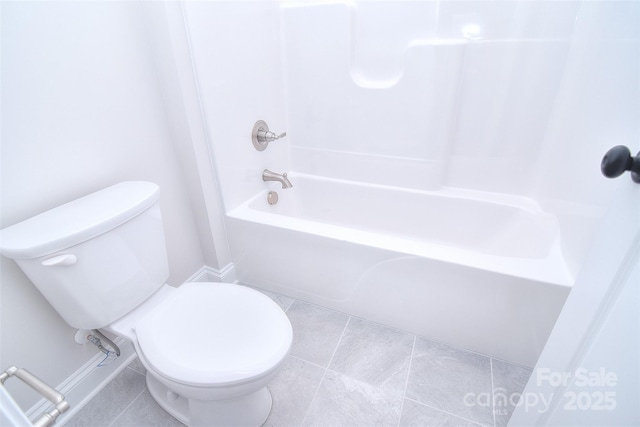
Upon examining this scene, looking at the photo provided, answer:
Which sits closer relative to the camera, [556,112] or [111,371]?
[111,371]

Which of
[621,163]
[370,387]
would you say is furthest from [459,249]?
[621,163]

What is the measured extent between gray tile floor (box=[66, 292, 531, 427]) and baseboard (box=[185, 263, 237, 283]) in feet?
1.55

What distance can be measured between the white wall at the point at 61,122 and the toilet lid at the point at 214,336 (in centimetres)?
36

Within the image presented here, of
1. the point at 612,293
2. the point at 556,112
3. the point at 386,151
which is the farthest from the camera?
the point at 386,151

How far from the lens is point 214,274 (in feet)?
5.37

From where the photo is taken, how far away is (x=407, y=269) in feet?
4.00

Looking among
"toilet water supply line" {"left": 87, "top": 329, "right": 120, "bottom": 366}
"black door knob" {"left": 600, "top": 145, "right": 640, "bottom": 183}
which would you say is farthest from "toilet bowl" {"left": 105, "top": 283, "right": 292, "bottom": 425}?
"black door knob" {"left": 600, "top": 145, "right": 640, "bottom": 183}

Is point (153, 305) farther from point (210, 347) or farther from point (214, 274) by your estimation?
point (214, 274)

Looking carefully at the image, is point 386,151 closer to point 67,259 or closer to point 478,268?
point 478,268

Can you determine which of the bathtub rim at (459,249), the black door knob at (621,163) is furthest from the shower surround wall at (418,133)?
the black door knob at (621,163)

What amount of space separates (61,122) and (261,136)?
34.0 inches

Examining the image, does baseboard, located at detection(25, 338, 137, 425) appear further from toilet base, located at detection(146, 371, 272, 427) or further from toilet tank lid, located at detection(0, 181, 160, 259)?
toilet tank lid, located at detection(0, 181, 160, 259)

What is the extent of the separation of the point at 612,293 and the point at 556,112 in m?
1.16

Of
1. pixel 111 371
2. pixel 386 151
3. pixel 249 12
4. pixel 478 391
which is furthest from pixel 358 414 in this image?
pixel 249 12
